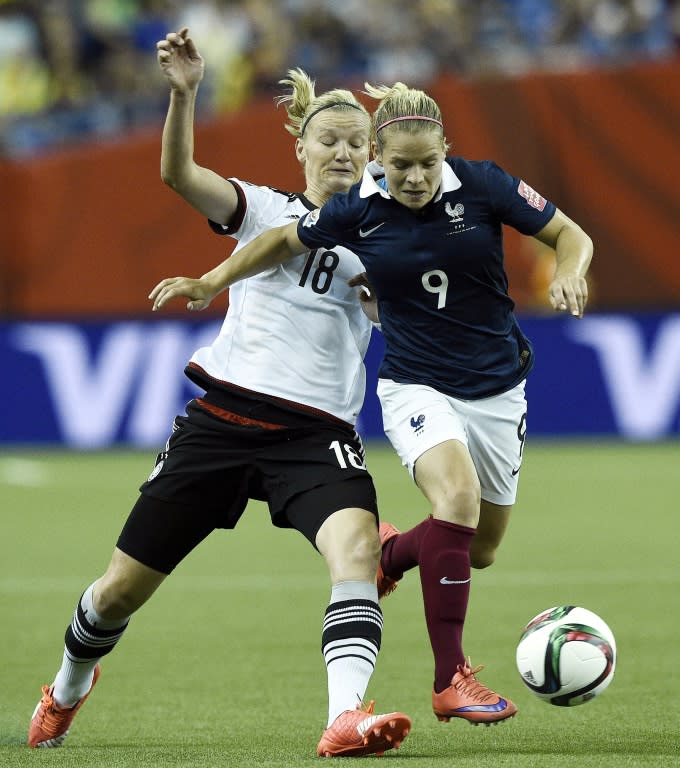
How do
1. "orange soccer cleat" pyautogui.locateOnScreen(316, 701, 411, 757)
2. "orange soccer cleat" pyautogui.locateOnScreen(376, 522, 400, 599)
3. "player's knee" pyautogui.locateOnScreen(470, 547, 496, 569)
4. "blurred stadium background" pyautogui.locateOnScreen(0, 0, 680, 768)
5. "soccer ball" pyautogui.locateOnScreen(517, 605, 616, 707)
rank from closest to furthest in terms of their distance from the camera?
1. "orange soccer cleat" pyautogui.locateOnScreen(316, 701, 411, 757)
2. "soccer ball" pyautogui.locateOnScreen(517, 605, 616, 707)
3. "player's knee" pyautogui.locateOnScreen(470, 547, 496, 569)
4. "orange soccer cleat" pyautogui.locateOnScreen(376, 522, 400, 599)
5. "blurred stadium background" pyautogui.locateOnScreen(0, 0, 680, 768)

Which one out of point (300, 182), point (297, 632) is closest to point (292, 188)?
point (300, 182)

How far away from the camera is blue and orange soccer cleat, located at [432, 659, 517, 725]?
4762mm

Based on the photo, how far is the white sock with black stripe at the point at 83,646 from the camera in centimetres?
523

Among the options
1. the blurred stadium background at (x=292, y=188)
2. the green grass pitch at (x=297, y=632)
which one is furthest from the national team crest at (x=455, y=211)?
the blurred stadium background at (x=292, y=188)

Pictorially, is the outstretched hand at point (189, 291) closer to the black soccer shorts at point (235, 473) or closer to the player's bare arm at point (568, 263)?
the black soccer shorts at point (235, 473)

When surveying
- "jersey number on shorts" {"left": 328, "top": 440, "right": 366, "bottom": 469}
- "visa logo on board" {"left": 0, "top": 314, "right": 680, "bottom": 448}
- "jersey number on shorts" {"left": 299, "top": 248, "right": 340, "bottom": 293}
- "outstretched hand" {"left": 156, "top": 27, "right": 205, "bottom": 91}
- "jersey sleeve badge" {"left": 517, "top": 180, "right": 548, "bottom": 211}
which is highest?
"outstretched hand" {"left": 156, "top": 27, "right": 205, "bottom": 91}

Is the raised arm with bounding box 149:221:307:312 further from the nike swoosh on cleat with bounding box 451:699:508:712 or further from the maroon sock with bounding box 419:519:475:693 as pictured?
the nike swoosh on cleat with bounding box 451:699:508:712

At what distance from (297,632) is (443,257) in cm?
281

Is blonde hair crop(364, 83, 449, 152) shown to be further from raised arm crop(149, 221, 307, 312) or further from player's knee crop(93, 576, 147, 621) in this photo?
player's knee crop(93, 576, 147, 621)

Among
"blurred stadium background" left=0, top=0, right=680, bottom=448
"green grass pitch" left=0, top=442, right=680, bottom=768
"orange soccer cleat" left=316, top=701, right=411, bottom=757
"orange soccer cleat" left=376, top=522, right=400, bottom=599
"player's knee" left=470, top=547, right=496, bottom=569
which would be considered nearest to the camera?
"orange soccer cleat" left=316, top=701, right=411, bottom=757

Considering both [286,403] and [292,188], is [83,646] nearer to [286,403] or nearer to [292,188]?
[286,403]

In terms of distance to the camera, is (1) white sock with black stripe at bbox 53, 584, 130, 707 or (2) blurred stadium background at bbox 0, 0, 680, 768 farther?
(2) blurred stadium background at bbox 0, 0, 680, 768

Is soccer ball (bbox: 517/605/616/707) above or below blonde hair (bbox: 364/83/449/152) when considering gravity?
below

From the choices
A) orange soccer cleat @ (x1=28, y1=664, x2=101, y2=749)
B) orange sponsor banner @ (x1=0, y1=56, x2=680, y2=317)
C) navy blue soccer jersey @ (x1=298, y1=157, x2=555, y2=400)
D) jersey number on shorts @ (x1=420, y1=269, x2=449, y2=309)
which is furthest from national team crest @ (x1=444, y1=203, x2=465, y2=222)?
orange sponsor banner @ (x1=0, y1=56, x2=680, y2=317)
